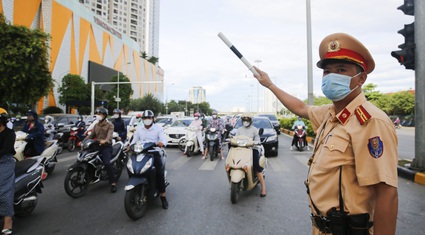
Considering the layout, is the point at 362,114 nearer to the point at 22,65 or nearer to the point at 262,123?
the point at 262,123

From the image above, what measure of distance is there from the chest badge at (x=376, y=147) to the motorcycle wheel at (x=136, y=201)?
3.47 m

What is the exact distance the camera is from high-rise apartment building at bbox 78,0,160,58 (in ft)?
297

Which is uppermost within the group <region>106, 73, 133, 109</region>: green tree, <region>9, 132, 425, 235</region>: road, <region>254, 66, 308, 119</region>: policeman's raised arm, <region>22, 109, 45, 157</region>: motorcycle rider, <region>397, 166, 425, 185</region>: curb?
<region>106, 73, 133, 109</region>: green tree

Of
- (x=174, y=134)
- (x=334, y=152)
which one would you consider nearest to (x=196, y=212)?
(x=334, y=152)

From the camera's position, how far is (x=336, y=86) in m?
1.68

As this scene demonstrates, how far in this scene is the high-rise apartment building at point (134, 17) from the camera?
9038 cm

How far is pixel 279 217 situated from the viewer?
13.8 feet

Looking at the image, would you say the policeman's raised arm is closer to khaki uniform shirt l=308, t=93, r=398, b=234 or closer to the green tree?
khaki uniform shirt l=308, t=93, r=398, b=234

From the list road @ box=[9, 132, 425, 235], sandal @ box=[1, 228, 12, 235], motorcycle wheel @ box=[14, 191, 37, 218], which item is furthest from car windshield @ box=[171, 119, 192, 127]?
sandal @ box=[1, 228, 12, 235]

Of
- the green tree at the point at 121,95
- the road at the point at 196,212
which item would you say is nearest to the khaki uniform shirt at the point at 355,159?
the road at the point at 196,212

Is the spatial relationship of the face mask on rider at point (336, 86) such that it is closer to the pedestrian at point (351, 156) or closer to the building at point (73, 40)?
the pedestrian at point (351, 156)

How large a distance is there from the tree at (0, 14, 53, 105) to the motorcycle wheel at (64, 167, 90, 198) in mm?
13202

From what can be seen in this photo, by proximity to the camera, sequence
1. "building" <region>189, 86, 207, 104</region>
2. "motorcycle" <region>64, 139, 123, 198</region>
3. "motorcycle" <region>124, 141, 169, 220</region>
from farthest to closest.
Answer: "building" <region>189, 86, 207, 104</region>
"motorcycle" <region>64, 139, 123, 198</region>
"motorcycle" <region>124, 141, 169, 220</region>

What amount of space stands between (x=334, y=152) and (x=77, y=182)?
522 centimetres
